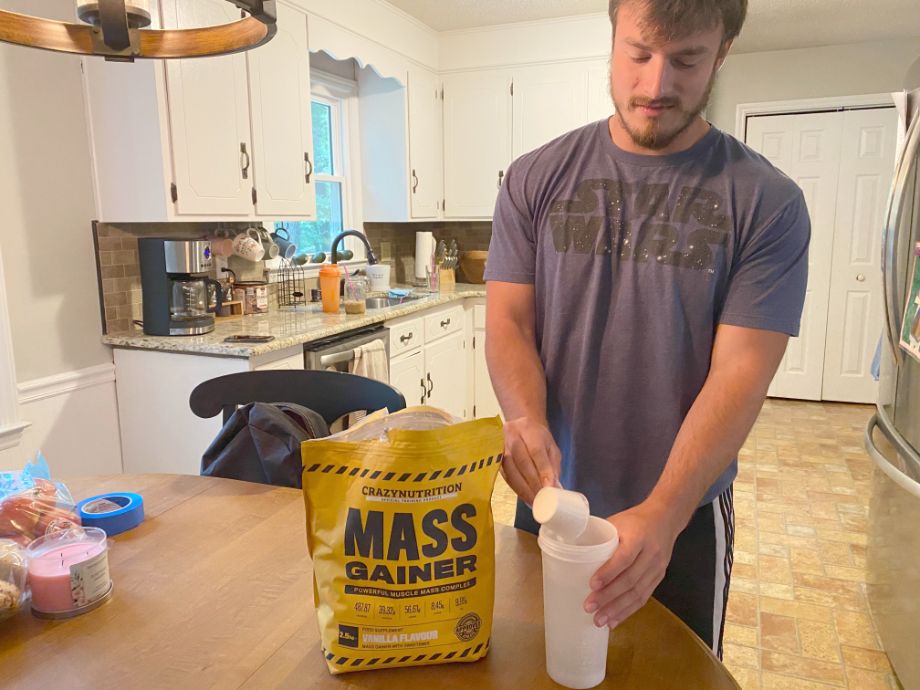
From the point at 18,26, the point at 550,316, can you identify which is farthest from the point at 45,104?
the point at 550,316

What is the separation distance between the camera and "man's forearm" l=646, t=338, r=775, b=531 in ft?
2.93

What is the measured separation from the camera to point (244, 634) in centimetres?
83

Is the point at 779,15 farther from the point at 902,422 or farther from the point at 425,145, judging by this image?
the point at 902,422

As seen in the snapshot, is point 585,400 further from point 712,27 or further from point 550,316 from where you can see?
point 712,27

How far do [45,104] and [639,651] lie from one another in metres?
2.40

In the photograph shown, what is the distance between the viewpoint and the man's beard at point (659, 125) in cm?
109

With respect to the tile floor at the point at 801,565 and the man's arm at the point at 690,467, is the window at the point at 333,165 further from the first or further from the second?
the man's arm at the point at 690,467

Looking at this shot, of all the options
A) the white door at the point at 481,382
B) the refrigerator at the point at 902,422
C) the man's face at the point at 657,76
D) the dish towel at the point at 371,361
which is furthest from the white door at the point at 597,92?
the man's face at the point at 657,76

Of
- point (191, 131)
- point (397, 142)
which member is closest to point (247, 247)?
point (191, 131)

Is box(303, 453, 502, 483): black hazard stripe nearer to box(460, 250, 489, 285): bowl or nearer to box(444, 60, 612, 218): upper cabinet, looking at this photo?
box(444, 60, 612, 218): upper cabinet

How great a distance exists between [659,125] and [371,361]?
202cm

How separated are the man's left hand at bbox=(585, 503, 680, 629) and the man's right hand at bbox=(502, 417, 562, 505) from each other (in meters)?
0.10

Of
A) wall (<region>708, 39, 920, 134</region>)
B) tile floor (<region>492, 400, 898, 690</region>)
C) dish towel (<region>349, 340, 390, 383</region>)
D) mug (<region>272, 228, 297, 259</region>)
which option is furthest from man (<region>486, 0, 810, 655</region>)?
wall (<region>708, 39, 920, 134</region>)

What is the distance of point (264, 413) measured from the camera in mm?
1349
